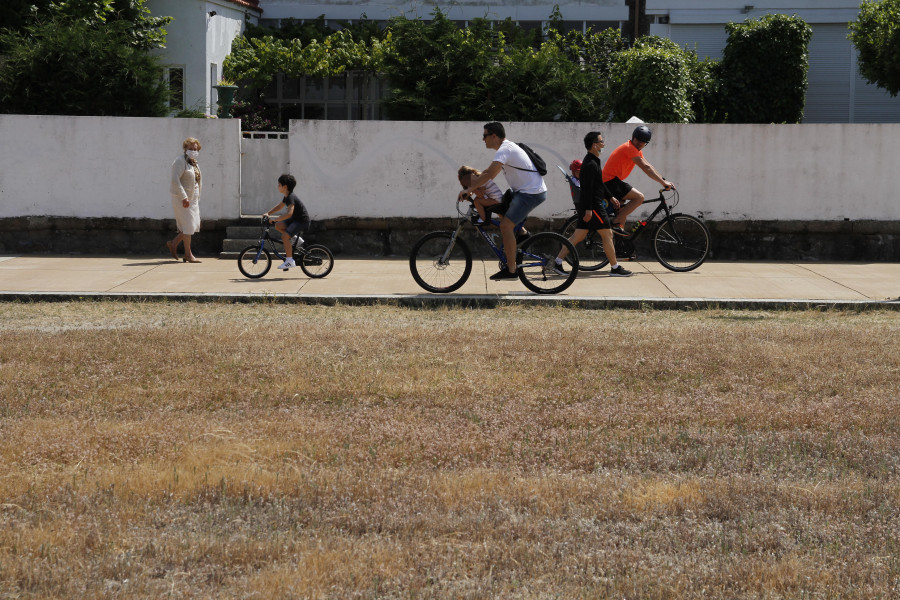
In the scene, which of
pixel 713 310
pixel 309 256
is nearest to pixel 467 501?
pixel 713 310

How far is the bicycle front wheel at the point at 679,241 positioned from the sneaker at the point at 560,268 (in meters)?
2.30

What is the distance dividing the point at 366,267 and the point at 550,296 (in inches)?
135

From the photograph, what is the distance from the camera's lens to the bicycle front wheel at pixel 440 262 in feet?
36.1

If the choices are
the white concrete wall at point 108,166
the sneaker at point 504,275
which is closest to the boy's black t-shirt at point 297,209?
the sneaker at point 504,275

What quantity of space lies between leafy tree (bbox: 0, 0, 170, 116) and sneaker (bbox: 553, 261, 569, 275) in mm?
8685

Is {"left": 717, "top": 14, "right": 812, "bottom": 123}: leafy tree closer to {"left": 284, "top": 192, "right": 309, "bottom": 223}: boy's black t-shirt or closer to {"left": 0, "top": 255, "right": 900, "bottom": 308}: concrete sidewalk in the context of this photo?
{"left": 0, "top": 255, "right": 900, "bottom": 308}: concrete sidewalk

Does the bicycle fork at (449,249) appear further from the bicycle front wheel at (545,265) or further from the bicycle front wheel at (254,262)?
the bicycle front wheel at (254,262)

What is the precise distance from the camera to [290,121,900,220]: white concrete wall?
15.3 m

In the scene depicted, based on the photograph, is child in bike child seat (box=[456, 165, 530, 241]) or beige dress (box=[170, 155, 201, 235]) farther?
beige dress (box=[170, 155, 201, 235])

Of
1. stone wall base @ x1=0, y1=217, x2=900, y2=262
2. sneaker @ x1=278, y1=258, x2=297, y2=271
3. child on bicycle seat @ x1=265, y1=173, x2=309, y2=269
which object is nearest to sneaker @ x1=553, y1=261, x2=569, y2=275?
child on bicycle seat @ x1=265, y1=173, x2=309, y2=269

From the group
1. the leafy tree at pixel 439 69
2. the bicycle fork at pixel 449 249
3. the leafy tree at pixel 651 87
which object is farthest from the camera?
the leafy tree at pixel 651 87

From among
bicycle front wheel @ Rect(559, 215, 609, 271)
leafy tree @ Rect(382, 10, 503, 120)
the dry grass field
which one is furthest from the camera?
leafy tree @ Rect(382, 10, 503, 120)

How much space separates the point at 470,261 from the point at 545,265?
0.79 metres

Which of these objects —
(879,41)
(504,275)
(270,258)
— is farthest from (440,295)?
(879,41)
